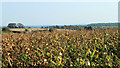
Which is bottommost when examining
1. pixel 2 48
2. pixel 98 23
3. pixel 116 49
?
pixel 116 49

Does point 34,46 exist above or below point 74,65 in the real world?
above

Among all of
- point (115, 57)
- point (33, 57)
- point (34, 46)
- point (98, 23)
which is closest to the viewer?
point (33, 57)

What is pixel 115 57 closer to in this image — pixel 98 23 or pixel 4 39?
pixel 98 23

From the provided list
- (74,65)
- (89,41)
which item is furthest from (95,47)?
(74,65)

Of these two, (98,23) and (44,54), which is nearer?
(44,54)

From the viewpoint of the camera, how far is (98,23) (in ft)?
22.8

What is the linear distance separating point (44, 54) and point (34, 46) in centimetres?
46

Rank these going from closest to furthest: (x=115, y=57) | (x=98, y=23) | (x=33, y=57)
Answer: (x=33, y=57)
(x=115, y=57)
(x=98, y=23)

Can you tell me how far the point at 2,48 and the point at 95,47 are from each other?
3.04 m

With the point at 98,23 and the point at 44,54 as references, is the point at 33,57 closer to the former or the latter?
the point at 44,54

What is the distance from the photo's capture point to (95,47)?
5.01 meters

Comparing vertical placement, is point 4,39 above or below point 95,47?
above

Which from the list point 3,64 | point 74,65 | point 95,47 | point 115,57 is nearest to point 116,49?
point 115,57

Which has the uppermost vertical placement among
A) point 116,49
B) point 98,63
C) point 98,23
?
point 98,23
